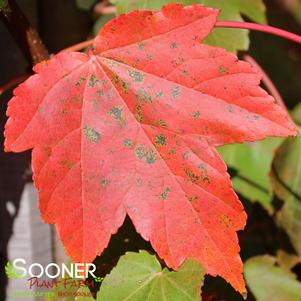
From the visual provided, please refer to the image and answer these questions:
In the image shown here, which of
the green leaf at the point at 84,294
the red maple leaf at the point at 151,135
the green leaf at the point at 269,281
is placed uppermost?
the red maple leaf at the point at 151,135

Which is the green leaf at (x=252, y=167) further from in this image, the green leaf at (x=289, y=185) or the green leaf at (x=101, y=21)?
the green leaf at (x=101, y=21)

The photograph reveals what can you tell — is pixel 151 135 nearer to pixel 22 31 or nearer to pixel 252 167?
pixel 22 31

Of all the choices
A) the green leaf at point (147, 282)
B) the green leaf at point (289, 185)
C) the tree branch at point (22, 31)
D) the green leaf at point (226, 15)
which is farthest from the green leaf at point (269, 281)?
the tree branch at point (22, 31)

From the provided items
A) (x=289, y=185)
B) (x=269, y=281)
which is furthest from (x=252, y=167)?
(x=269, y=281)

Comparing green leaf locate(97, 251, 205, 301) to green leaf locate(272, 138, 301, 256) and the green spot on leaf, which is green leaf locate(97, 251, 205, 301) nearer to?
the green spot on leaf

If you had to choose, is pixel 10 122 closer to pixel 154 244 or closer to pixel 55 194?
pixel 55 194

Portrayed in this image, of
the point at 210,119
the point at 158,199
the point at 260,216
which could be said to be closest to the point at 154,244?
the point at 158,199
